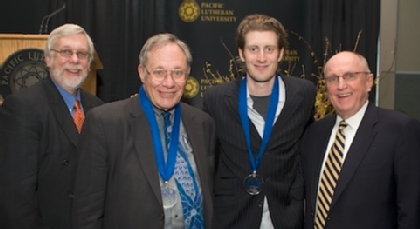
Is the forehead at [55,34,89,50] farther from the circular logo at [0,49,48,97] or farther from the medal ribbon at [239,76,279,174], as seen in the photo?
the medal ribbon at [239,76,279,174]

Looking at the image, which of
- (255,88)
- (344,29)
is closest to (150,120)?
(255,88)

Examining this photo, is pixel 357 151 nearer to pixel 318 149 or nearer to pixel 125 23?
pixel 318 149

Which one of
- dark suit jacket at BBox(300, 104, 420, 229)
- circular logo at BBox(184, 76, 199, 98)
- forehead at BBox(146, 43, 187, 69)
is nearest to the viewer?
forehead at BBox(146, 43, 187, 69)

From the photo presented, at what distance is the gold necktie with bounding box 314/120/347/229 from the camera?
2.55 meters

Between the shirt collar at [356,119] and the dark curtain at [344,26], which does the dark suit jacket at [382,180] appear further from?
the dark curtain at [344,26]

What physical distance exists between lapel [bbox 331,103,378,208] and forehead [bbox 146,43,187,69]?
39.9 inches

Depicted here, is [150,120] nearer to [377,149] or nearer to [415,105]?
[377,149]

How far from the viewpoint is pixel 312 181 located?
2676 millimetres

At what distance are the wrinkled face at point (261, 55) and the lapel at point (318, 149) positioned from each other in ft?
1.39

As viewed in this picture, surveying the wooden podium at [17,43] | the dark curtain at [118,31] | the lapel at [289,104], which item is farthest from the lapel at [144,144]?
the dark curtain at [118,31]

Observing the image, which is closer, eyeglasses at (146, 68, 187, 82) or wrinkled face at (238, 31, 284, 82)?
eyeglasses at (146, 68, 187, 82)

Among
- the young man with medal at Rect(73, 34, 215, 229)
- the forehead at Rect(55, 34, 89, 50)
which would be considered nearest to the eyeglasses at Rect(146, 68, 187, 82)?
the young man with medal at Rect(73, 34, 215, 229)

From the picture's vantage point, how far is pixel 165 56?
2285 millimetres

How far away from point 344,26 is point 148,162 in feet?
14.7
